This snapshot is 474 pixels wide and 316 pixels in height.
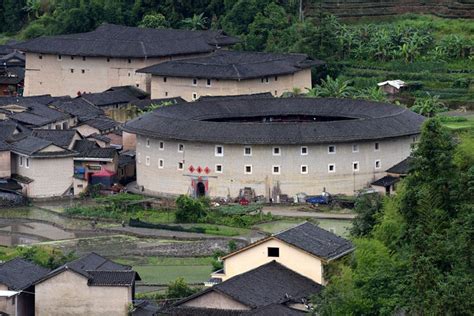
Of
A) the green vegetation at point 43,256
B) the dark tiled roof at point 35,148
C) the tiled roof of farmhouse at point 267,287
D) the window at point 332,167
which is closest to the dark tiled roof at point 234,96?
the dark tiled roof at point 35,148

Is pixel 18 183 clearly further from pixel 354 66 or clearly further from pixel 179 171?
pixel 354 66

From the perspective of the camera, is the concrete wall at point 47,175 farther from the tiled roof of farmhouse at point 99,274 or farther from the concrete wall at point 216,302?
the concrete wall at point 216,302

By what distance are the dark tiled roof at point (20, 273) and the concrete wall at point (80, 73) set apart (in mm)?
29120

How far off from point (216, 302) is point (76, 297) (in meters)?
2.88

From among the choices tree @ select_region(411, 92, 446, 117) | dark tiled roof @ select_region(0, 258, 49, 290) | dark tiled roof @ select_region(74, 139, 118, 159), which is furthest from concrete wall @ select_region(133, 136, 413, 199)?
dark tiled roof @ select_region(0, 258, 49, 290)

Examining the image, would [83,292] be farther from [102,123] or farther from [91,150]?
[102,123]

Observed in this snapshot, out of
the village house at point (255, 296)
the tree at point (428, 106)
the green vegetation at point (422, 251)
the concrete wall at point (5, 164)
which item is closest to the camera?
the green vegetation at point (422, 251)

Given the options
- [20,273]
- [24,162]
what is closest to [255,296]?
[20,273]

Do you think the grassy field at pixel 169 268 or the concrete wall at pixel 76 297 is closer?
the concrete wall at pixel 76 297

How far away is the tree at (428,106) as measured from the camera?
56.7 metres

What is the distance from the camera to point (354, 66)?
65000 millimetres

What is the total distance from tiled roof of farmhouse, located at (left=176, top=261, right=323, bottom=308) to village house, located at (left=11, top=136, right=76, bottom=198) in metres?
17.4

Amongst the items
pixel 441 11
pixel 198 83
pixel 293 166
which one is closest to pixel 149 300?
pixel 293 166

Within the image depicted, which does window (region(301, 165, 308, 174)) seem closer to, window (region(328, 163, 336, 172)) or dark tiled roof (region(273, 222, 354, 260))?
window (region(328, 163, 336, 172))
